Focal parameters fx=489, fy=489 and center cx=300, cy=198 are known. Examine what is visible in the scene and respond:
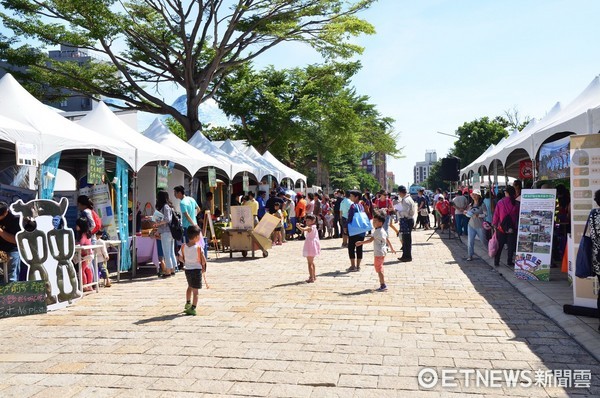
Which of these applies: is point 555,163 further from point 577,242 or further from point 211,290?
point 211,290

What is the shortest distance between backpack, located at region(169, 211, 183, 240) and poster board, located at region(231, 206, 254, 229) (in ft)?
9.20

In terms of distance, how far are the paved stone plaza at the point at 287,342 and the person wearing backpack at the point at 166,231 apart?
138cm

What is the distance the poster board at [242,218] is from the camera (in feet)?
42.4

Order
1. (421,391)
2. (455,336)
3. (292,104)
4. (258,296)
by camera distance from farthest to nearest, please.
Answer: (292,104) → (258,296) → (455,336) → (421,391)

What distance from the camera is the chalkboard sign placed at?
683 cm

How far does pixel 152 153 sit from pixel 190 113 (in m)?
11.4

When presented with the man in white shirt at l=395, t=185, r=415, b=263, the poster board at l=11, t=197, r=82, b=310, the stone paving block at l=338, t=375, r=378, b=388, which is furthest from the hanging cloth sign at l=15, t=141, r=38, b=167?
the man in white shirt at l=395, t=185, r=415, b=263

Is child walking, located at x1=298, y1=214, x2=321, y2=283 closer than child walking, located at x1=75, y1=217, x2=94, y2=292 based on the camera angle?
No

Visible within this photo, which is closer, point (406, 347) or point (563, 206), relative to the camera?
point (406, 347)

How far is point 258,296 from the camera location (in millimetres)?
7926

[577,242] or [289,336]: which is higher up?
[577,242]

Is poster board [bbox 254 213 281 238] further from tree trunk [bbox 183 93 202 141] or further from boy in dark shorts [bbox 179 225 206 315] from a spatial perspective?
tree trunk [bbox 183 93 202 141]

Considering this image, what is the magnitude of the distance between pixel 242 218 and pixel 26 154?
6.27 metres

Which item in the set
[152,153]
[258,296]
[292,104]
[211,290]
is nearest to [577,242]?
[258,296]
